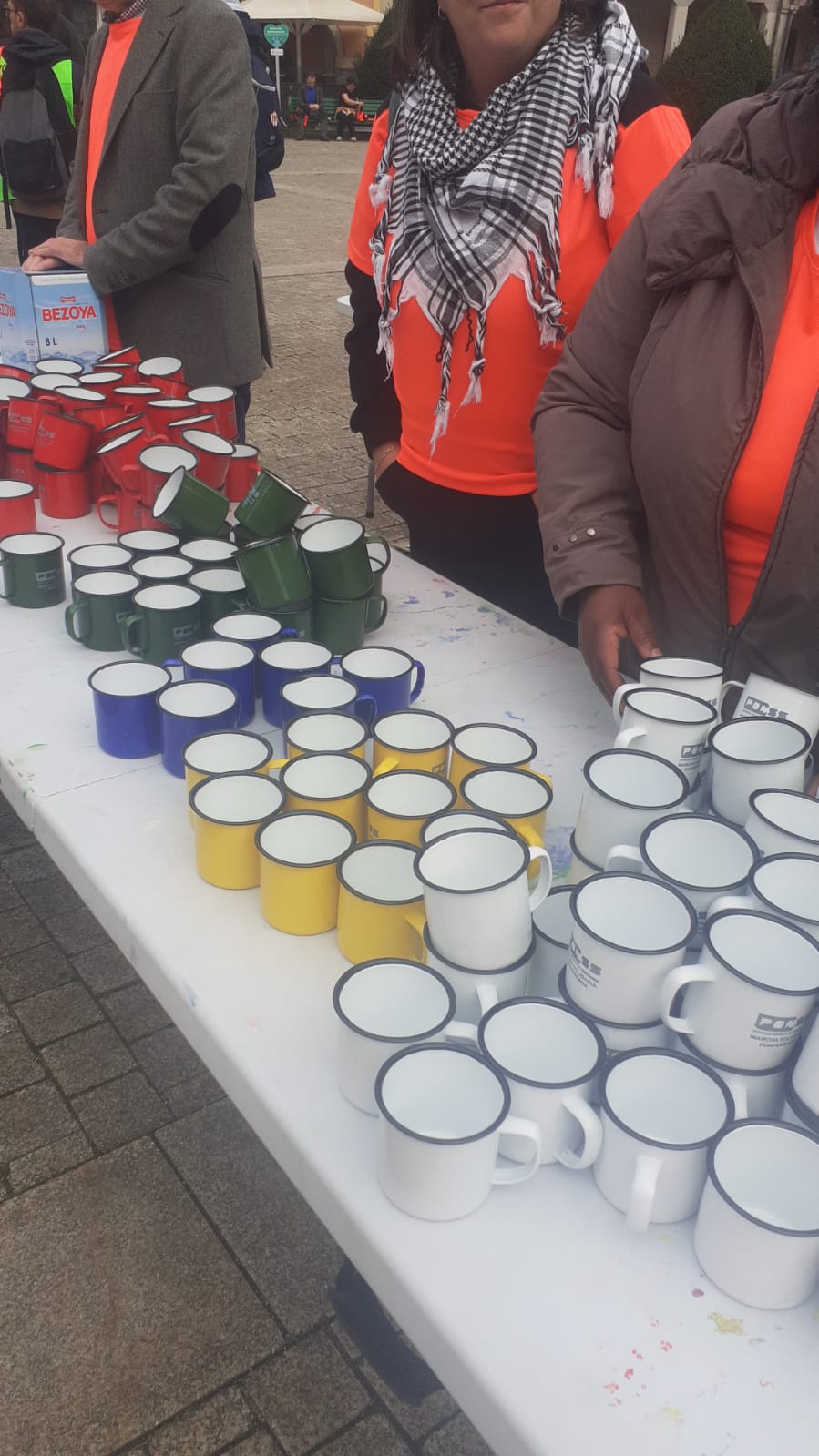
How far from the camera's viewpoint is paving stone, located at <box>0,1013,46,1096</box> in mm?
2057

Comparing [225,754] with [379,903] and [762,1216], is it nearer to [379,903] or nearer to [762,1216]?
[379,903]

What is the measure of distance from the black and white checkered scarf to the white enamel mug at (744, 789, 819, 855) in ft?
3.58

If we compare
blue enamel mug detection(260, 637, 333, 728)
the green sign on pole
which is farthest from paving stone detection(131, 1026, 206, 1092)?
the green sign on pole

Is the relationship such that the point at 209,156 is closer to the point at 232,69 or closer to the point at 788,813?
the point at 232,69

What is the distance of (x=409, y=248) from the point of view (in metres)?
1.94

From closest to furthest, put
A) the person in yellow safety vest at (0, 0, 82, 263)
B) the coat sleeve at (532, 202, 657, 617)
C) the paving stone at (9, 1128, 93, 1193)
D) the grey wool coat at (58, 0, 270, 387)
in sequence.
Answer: the coat sleeve at (532, 202, 657, 617) → the paving stone at (9, 1128, 93, 1193) → the grey wool coat at (58, 0, 270, 387) → the person in yellow safety vest at (0, 0, 82, 263)

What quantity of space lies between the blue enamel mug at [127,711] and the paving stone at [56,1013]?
38.7 inches

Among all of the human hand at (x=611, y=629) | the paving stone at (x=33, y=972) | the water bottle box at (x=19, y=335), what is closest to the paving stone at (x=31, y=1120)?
the paving stone at (x=33, y=972)

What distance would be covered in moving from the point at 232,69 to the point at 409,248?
1146 millimetres

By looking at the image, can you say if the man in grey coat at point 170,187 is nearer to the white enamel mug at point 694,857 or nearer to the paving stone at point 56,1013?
the paving stone at point 56,1013

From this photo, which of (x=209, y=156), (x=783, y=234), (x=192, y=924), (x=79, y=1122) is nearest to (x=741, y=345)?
(x=783, y=234)

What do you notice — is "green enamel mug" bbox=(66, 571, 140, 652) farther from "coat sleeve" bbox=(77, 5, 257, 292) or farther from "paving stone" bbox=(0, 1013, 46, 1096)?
"coat sleeve" bbox=(77, 5, 257, 292)

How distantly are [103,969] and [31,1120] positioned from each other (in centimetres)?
41

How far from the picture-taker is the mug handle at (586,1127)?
2.68ft
